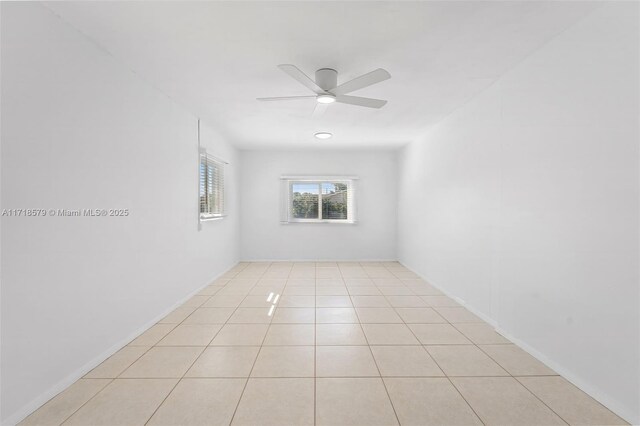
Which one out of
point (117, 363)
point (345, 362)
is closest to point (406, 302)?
point (345, 362)

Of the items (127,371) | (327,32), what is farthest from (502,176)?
(127,371)

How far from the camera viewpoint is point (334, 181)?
623cm

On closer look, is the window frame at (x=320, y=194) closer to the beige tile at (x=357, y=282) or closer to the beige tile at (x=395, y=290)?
the beige tile at (x=357, y=282)

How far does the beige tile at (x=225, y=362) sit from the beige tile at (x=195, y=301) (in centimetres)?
117

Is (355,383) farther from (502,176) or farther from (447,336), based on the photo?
(502,176)

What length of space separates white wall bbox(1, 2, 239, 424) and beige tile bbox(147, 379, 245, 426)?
707mm

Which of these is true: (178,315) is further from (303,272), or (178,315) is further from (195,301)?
(303,272)

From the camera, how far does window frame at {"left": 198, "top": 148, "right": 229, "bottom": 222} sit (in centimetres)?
396

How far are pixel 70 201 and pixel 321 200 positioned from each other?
15.5 ft

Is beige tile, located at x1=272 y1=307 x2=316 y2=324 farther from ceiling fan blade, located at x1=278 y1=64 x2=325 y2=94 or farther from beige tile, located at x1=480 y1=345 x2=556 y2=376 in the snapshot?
ceiling fan blade, located at x1=278 y1=64 x2=325 y2=94

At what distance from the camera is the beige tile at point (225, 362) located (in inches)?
78.5

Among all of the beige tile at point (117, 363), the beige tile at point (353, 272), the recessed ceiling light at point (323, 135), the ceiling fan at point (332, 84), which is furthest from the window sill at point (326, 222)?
the beige tile at point (117, 363)

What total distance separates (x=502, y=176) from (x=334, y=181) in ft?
12.7

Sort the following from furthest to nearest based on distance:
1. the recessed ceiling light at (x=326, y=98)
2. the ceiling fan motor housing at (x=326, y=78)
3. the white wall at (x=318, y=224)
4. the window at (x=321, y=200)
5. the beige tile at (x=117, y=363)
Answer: the window at (x=321, y=200)
the white wall at (x=318, y=224)
the recessed ceiling light at (x=326, y=98)
the ceiling fan motor housing at (x=326, y=78)
the beige tile at (x=117, y=363)
